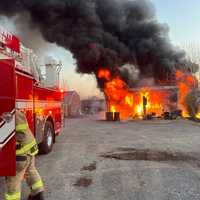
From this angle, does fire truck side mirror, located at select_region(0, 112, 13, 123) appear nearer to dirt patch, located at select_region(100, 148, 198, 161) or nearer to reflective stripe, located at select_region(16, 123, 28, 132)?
reflective stripe, located at select_region(16, 123, 28, 132)

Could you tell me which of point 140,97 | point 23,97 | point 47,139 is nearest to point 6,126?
point 23,97

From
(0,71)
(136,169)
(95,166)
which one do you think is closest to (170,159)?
(136,169)

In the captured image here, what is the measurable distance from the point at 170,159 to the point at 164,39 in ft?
62.2

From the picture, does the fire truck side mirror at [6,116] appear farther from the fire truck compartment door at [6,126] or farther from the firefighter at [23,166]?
the firefighter at [23,166]

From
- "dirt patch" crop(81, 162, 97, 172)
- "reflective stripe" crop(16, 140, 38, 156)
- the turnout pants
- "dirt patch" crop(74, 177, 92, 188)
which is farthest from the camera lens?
"dirt patch" crop(81, 162, 97, 172)

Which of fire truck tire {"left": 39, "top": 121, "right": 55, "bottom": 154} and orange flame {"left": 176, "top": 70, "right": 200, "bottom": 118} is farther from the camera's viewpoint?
orange flame {"left": 176, "top": 70, "right": 200, "bottom": 118}

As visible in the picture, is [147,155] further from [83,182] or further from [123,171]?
[83,182]

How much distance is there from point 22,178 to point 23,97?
1637 mm

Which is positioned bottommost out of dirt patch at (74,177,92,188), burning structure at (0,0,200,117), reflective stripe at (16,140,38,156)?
dirt patch at (74,177,92,188)

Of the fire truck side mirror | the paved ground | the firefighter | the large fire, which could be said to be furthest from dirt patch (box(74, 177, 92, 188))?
the large fire

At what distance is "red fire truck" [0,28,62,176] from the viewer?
356 centimetres

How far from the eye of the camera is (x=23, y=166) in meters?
3.61

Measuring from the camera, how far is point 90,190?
4.35 metres

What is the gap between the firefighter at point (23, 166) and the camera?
11.5ft
